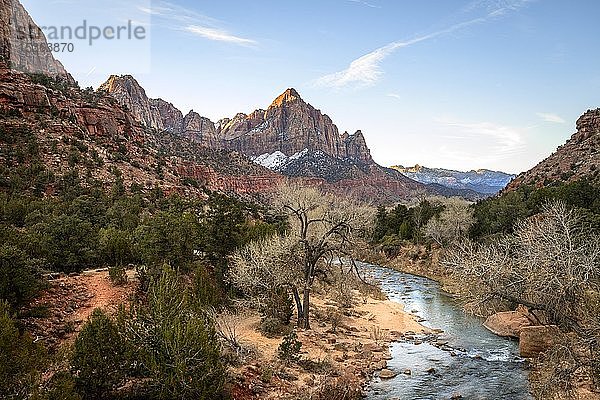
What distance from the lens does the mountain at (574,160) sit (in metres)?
54.1

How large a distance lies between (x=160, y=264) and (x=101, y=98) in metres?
42.3

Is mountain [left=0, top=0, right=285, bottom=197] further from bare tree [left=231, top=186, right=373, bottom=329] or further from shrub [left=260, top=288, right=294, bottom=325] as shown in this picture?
shrub [left=260, top=288, right=294, bottom=325]

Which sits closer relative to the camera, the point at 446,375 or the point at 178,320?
the point at 178,320

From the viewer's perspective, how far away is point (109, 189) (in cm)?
3400

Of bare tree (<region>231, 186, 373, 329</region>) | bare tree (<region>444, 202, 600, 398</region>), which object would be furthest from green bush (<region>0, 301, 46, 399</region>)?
bare tree (<region>231, 186, 373, 329</region>)

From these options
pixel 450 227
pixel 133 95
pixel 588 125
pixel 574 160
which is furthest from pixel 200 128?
pixel 450 227

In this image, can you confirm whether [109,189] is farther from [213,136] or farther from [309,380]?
[213,136]

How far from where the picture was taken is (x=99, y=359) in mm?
9922

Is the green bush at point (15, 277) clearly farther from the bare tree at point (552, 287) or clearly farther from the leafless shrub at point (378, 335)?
the leafless shrub at point (378, 335)

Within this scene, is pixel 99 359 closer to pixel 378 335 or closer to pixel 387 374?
pixel 387 374

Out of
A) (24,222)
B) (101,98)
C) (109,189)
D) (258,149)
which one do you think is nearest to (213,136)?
(258,149)

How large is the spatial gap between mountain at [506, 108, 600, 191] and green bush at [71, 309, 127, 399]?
52399 mm

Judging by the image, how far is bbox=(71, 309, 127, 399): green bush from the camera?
32.2 ft

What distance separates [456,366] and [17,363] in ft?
46.5
